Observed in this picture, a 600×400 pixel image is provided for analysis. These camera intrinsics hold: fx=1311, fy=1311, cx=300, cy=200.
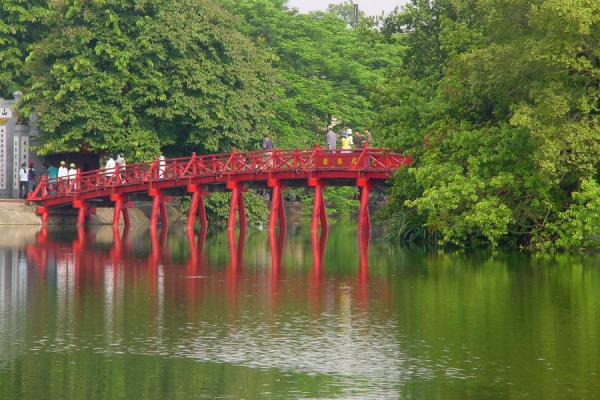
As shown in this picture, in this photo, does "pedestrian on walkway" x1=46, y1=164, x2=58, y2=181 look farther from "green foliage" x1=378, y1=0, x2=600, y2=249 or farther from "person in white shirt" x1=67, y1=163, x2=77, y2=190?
"green foliage" x1=378, y1=0, x2=600, y2=249

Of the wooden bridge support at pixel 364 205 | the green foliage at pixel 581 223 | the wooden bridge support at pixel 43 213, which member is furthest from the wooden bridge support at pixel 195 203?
the green foliage at pixel 581 223

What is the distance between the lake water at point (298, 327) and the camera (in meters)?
18.2

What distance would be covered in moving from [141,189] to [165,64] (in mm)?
7304

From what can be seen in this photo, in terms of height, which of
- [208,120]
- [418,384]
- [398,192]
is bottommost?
[418,384]

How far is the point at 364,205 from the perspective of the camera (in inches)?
2082

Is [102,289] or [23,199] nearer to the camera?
[102,289]

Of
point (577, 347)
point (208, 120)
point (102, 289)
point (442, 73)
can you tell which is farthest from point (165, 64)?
point (577, 347)

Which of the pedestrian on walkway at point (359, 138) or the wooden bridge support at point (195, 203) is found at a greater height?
the pedestrian on walkway at point (359, 138)

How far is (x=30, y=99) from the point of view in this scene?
59.6 m

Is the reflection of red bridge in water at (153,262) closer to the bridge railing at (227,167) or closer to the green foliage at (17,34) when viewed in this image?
the bridge railing at (227,167)

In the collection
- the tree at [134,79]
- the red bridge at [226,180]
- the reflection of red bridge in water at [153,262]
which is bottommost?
the reflection of red bridge in water at [153,262]

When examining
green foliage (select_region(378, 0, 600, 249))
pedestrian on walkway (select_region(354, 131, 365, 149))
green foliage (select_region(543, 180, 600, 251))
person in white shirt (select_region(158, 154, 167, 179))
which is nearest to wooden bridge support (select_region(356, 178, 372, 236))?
pedestrian on walkway (select_region(354, 131, 365, 149))

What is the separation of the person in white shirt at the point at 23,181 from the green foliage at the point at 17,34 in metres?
5.20

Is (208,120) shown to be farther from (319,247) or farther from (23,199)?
(319,247)
